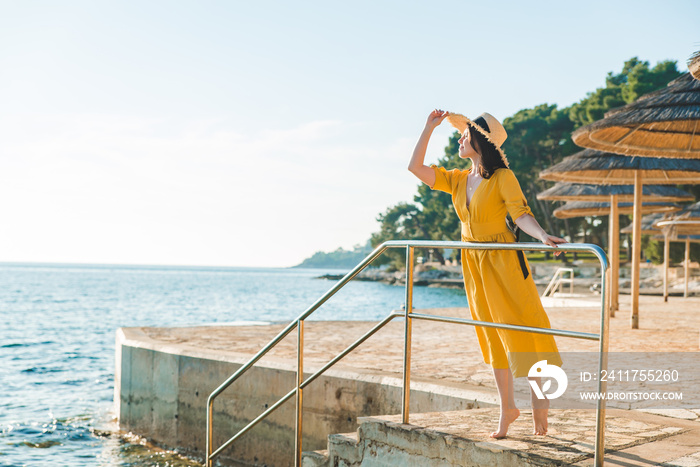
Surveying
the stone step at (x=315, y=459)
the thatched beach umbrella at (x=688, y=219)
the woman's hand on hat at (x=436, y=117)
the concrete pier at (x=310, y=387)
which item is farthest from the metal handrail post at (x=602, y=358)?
the thatched beach umbrella at (x=688, y=219)

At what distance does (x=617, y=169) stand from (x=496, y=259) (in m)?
8.14

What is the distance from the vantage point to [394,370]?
22.6 feet

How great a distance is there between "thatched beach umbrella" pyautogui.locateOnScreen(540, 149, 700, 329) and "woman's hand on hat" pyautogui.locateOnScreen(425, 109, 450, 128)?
7.31 meters

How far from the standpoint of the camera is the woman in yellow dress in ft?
11.5

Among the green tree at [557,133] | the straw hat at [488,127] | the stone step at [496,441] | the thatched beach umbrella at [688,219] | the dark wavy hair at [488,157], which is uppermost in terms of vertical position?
the green tree at [557,133]

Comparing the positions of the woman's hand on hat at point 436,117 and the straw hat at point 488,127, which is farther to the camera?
the woman's hand on hat at point 436,117

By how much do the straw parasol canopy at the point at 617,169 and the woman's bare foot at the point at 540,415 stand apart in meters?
8.04

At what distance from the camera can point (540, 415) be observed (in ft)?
11.9

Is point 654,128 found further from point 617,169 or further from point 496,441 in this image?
point 496,441

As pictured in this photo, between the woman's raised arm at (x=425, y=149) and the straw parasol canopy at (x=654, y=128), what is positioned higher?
the straw parasol canopy at (x=654, y=128)

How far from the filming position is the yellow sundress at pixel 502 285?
3488mm

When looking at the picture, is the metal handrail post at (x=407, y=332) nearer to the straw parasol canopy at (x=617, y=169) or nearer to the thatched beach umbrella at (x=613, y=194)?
the straw parasol canopy at (x=617, y=169)

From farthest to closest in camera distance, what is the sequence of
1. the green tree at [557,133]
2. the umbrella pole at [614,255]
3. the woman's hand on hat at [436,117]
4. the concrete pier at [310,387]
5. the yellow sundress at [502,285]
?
the green tree at [557,133] → the umbrella pole at [614,255] → the concrete pier at [310,387] → the woman's hand on hat at [436,117] → the yellow sundress at [502,285]

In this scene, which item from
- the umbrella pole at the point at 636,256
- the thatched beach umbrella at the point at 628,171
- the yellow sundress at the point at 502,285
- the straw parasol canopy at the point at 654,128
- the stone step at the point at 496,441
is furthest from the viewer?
the thatched beach umbrella at the point at 628,171
